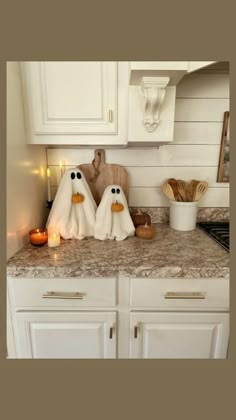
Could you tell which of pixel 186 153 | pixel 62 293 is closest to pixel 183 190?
pixel 186 153

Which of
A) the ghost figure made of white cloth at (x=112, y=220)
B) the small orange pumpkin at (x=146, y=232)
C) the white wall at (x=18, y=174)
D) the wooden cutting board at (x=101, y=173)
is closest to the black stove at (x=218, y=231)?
the small orange pumpkin at (x=146, y=232)

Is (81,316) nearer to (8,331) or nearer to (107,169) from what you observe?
(8,331)

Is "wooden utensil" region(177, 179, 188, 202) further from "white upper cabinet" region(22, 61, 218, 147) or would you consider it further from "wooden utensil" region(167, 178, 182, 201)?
"white upper cabinet" region(22, 61, 218, 147)

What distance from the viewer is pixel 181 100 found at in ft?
4.16

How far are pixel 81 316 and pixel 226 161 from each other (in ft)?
3.81

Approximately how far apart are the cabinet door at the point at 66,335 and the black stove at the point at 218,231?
2.01 ft

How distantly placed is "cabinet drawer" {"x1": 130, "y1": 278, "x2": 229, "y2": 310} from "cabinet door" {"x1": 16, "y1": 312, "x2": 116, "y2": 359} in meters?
0.16

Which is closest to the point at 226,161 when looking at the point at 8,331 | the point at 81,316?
the point at 81,316

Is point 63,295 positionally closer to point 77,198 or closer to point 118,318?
point 118,318

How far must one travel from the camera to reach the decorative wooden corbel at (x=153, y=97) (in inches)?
36.7

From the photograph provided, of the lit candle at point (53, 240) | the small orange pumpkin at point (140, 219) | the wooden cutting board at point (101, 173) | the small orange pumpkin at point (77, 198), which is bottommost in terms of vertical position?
the lit candle at point (53, 240)

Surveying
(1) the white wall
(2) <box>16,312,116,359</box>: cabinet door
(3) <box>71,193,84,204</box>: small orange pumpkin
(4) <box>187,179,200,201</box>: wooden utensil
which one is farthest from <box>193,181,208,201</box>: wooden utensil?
(1) the white wall

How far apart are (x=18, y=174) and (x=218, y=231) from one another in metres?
1.06

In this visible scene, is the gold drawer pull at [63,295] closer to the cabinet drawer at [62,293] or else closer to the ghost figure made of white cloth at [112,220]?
the cabinet drawer at [62,293]
